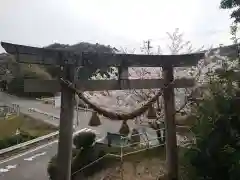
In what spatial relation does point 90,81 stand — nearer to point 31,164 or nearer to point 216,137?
point 216,137

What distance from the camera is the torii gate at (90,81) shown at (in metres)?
4.07

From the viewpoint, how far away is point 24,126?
16.4 metres

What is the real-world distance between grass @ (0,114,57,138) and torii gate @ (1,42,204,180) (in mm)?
10843

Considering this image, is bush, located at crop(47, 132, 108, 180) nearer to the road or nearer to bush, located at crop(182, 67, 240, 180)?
the road

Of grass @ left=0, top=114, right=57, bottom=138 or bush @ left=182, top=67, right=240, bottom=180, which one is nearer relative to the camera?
bush @ left=182, top=67, right=240, bottom=180

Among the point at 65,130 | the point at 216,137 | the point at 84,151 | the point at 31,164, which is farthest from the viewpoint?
the point at 31,164

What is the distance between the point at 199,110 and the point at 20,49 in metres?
2.77

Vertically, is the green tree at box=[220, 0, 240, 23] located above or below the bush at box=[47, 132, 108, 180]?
above

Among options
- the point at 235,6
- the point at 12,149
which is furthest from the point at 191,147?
the point at 12,149

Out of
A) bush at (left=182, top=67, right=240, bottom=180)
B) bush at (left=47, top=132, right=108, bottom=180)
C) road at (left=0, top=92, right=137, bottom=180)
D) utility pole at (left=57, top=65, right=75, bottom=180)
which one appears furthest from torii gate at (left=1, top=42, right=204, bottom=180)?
road at (left=0, top=92, right=137, bottom=180)

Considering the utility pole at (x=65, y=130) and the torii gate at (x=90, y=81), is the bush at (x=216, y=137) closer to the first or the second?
the torii gate at (x=90, y=81)

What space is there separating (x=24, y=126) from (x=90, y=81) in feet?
44.0

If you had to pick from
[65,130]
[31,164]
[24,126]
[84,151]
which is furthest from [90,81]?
[24,126]

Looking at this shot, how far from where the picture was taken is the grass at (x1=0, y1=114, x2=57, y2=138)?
14.7m
